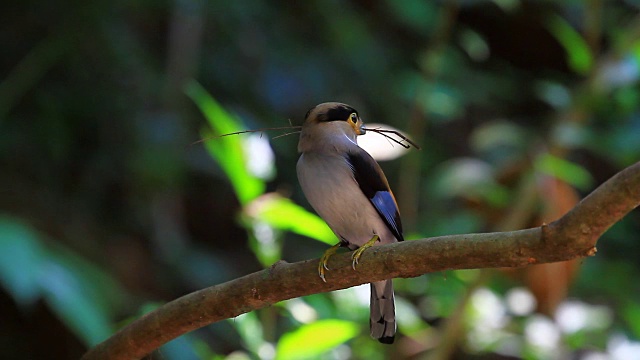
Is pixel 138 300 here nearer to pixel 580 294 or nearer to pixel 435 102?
Answer: pixel 435 102

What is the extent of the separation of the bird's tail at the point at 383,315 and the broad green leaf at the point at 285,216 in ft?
0.73

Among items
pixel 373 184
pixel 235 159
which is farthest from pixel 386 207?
pixel 235 159

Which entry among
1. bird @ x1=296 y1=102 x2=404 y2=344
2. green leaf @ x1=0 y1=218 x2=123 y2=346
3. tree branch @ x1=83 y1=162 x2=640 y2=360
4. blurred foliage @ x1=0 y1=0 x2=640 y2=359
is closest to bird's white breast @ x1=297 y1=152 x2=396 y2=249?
bird @ x1=296 y1=102 x2=404 y2=344

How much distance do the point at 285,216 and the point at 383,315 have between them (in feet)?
1.07

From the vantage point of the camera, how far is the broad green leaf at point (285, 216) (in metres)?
1.98

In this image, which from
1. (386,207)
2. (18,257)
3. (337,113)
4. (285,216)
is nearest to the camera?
(337,113)

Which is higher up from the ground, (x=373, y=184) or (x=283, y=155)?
(x=283, y=155)

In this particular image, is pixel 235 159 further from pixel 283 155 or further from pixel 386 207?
pixel 283 155

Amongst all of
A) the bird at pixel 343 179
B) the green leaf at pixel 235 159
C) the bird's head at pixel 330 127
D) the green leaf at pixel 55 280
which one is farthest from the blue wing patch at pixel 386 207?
the green leaf at pixel 55 280

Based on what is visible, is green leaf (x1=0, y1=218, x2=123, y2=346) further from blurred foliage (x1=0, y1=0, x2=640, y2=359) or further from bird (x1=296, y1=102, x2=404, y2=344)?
bird (x1=296, y1=102, x2=404, y2=344)

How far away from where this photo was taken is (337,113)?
1.62 metres

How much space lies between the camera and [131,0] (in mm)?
3729

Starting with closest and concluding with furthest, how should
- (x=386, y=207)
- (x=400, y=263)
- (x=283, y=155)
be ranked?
(x=400, y=263) < (x=386, y=207) < (x=283, y=155)

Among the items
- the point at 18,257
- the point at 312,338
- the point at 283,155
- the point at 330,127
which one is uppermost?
the point at 283,155
